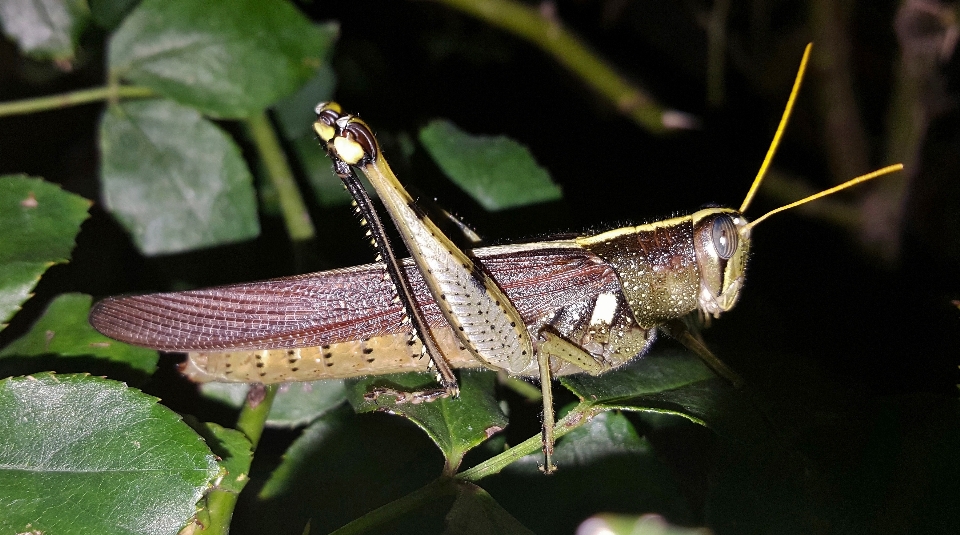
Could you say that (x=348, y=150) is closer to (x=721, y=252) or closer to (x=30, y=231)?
(x=30, y=231)

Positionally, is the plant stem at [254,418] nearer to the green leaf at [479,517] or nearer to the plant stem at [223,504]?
the plant stem at [223,504]

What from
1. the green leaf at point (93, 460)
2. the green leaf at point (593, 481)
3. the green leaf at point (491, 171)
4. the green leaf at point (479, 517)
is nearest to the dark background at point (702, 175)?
the green leaf at point (491, 171)

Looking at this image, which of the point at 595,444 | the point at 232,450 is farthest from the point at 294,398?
the point at 595,444

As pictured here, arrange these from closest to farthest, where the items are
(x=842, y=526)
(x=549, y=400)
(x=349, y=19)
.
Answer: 1. (x=842, y=526)
2. (x=549, y=400)
3. (x=349, y=19)

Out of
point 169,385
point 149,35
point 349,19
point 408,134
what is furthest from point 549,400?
point 349,19

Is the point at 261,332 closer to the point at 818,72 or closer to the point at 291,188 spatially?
the point at 291,188

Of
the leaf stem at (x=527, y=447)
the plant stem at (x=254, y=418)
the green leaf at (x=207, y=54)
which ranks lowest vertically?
the plant stem at (x=254, y=418)
